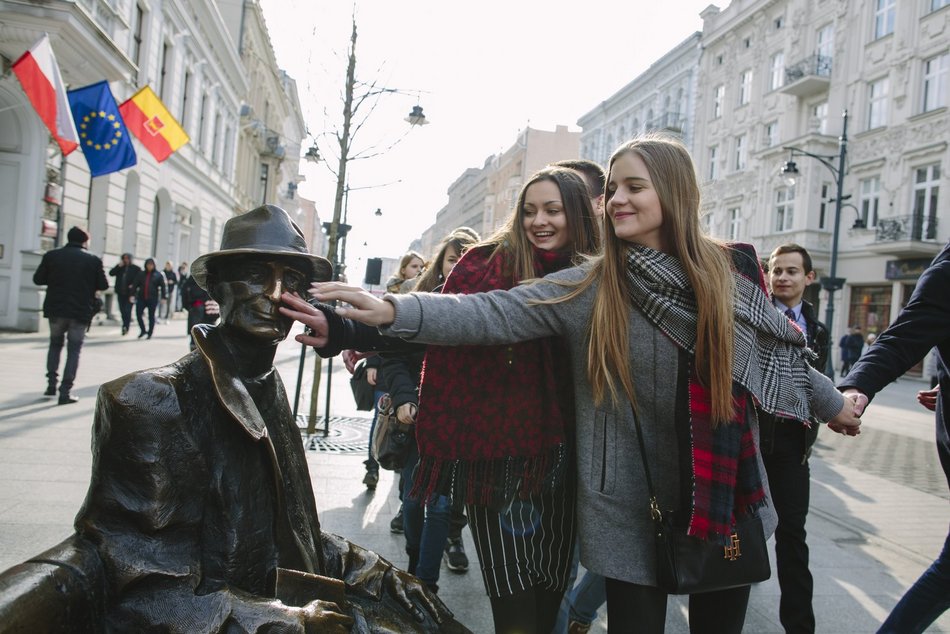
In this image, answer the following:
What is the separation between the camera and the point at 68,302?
686cm

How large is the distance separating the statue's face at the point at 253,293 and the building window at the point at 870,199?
2706cm

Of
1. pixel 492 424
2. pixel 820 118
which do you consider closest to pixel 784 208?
pixel 820 118

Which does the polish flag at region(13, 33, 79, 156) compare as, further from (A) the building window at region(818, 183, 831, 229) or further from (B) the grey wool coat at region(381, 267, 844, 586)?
(A) the building window at region(818, 183, 831, 229)

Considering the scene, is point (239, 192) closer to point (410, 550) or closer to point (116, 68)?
point (116, 68)

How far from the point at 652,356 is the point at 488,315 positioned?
0.48 metres

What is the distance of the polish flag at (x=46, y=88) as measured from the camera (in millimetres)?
9273

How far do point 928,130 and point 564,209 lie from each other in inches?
977

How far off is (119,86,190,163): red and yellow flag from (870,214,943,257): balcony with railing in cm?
2160

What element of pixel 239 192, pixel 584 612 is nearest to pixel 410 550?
pixel 584 612

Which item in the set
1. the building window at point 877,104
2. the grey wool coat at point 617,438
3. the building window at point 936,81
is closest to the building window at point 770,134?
the building window at point 877,104

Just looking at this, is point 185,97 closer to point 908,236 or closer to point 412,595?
point 412,595

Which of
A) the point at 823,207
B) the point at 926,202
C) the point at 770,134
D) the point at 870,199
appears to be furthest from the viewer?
the point at 770,134

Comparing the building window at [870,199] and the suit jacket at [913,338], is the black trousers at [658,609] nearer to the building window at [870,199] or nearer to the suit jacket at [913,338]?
the suit jacket at [913,338]

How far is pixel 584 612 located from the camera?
2.93 meters
